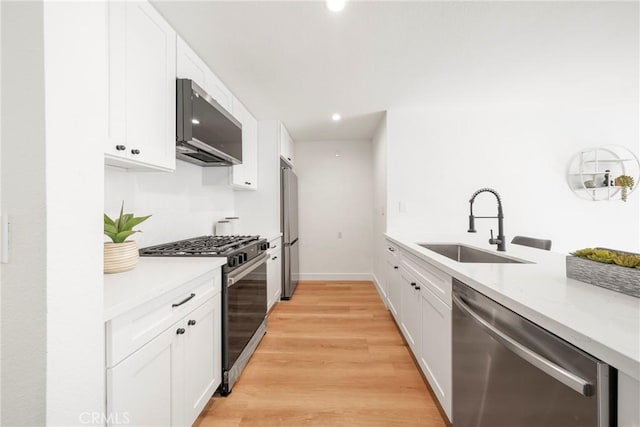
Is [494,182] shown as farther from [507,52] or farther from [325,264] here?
[325,264]

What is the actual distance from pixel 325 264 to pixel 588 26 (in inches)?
153

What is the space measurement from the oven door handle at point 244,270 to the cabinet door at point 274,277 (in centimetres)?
69

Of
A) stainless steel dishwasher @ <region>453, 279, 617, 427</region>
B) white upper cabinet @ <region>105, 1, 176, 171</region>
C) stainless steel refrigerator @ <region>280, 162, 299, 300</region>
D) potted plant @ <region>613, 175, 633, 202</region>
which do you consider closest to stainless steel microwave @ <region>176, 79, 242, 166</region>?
white upper cabinet @ <region>105, 1, 176, 171</region>

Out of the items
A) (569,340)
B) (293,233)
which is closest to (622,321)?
(569,340)

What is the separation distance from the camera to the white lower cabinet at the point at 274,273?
9.74ft

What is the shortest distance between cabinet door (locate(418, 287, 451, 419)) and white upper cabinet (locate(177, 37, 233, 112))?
7.13ft

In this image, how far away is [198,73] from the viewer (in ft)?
6.49

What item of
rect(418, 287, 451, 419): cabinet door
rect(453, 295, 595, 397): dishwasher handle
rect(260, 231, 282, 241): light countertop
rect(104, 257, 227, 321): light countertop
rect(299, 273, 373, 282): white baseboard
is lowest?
rect(299, 273, 373, 282): white baseboard

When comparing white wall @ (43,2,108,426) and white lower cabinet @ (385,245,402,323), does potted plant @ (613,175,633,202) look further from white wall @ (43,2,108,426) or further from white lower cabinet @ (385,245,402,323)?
white wall @ (43,2,108,426)

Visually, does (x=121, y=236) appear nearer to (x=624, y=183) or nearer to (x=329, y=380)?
(x=329, y=380)

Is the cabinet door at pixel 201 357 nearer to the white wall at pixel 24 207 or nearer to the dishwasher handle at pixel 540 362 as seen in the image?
the white wall at pixel 24 207

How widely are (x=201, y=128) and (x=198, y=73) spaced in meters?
0.52

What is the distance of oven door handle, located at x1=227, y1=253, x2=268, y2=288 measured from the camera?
1.66 metres

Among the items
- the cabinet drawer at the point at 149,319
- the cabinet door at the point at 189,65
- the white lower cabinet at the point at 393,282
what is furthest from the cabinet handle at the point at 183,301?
the white lower cabinet at the point at 393,282
